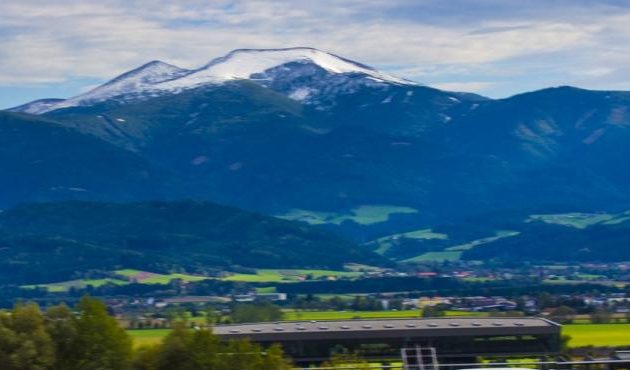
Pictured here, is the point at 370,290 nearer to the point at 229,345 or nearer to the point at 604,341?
the point at 604,341

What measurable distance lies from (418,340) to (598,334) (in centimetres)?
2891

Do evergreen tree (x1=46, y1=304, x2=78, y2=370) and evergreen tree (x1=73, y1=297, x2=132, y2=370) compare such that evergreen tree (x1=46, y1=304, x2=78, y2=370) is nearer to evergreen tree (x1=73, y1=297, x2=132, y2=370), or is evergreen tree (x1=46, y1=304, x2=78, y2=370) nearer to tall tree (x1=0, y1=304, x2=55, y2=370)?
evergreen tree (x1=73, y1=297, x2=132, y2=370)

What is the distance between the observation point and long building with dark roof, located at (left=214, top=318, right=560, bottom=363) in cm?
7550

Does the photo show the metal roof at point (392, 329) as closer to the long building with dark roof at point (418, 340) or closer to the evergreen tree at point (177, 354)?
the long building with dark roof at point (418, 340)

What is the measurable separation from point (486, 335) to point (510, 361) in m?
4.12

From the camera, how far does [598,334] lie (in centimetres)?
10231

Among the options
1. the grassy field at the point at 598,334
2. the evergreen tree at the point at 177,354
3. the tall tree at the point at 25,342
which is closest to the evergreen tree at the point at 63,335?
the tall tree at the point at 25,342

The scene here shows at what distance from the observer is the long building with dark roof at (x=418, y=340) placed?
75500 millimetres

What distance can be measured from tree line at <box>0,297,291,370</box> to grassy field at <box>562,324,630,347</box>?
3671cm

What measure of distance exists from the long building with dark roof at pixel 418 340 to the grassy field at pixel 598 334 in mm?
10601

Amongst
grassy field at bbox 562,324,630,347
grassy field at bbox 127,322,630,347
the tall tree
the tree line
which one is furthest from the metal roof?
the tall tree

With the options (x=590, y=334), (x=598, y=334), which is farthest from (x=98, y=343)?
(x=598, y=334)

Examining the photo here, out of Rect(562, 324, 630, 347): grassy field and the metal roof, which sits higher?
Rect(562, 324, 630, 347): grassy field

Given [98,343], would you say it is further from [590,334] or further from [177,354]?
[590,334]
